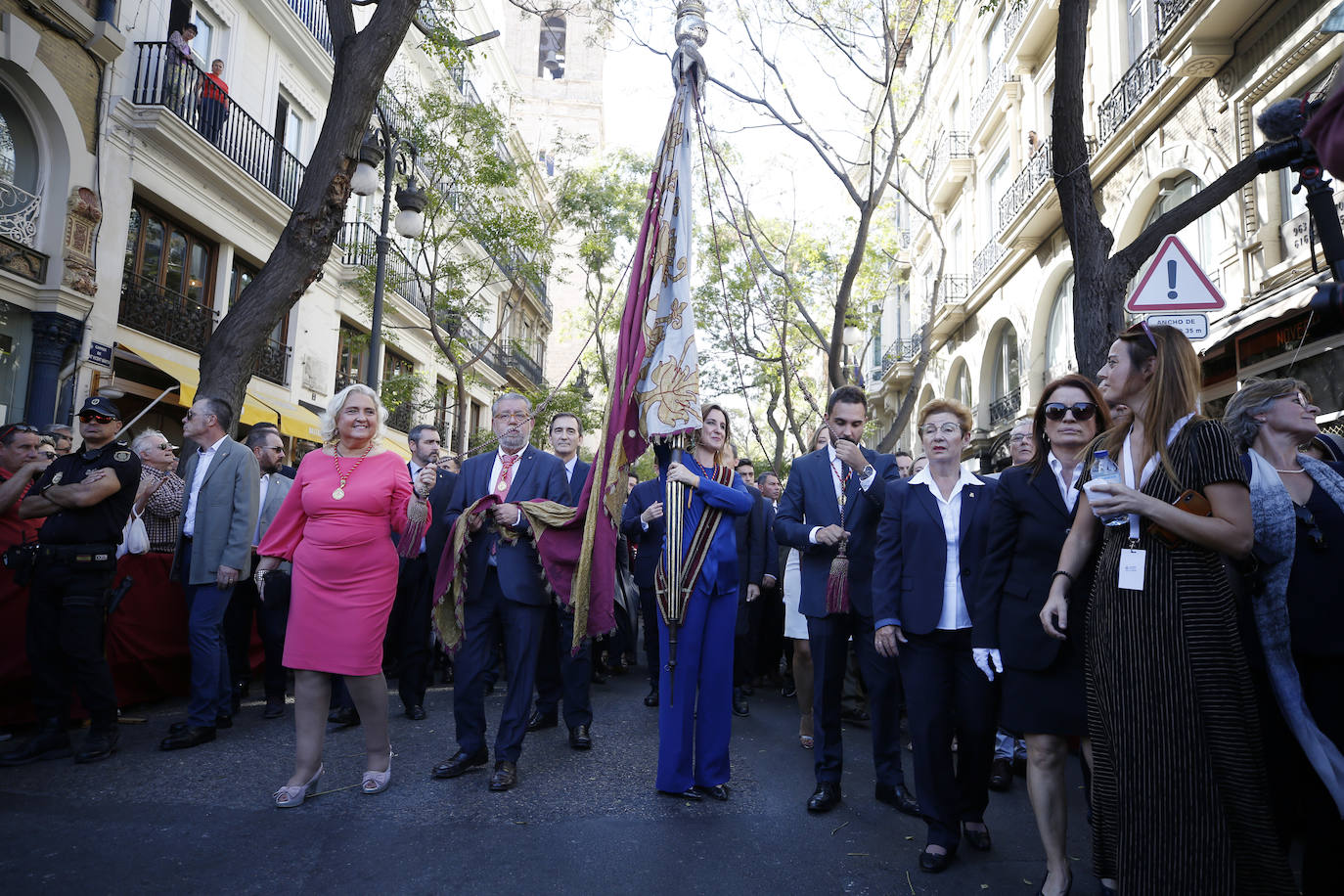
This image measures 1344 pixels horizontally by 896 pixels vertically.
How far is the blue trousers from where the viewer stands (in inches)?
185

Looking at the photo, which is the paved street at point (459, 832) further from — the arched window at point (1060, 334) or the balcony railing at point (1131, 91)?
the arched window at point (1060, 334)

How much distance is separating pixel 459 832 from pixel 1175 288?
5.69 metres

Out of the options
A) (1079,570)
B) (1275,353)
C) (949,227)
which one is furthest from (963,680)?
(949,227)

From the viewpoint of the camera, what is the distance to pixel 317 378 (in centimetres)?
2047

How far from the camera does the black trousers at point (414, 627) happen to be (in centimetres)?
655

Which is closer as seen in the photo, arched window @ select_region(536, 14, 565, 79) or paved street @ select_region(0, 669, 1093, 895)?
paved street @ select_region(0, 669, 1093, 895)

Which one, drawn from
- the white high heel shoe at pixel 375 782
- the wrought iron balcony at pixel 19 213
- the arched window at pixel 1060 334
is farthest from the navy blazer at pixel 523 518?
the arched window at pixel 1060 334

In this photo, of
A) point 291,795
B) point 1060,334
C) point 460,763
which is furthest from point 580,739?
point 1060,334

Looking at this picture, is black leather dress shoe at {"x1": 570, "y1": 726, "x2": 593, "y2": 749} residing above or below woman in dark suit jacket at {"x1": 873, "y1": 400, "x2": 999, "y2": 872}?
below

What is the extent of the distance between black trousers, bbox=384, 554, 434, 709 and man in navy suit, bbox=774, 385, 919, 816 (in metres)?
2.98

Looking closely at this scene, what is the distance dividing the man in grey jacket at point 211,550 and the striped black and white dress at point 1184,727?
202 inches

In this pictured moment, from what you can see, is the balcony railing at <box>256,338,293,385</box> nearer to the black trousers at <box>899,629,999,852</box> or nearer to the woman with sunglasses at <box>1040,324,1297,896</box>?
A: the black trousers at <box>899,629,999,852</box>

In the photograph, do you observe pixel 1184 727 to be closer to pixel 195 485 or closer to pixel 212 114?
pixel 195 485

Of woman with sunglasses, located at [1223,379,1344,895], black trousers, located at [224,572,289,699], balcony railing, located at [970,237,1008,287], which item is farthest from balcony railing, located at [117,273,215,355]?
balcony railing, located at [970,237,1008,287]
